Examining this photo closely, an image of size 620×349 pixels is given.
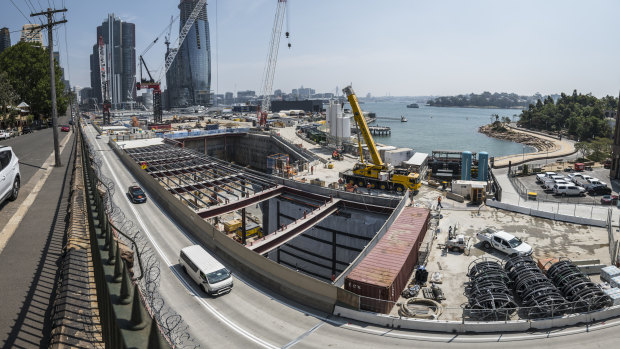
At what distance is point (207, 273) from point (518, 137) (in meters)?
129

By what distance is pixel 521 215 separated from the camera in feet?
99.6

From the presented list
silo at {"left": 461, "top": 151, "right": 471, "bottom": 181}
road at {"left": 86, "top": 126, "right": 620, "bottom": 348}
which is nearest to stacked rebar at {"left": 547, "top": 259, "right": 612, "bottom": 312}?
road at {"left": 86, "top": 126, "right": 620, "bottom": 348}

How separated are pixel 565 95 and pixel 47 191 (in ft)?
565

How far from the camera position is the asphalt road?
23.7ft

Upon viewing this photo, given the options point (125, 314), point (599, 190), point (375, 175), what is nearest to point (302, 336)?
point (125, 314)

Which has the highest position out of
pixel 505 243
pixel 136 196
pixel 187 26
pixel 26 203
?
pixel 187 26

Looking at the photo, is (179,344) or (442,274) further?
(442,274)

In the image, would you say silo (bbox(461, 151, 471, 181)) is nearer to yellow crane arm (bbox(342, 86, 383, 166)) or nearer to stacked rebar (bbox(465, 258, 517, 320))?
yellow crane arm (bbox(342, 86, 383, 166))

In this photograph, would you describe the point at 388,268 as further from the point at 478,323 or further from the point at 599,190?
the point at 599,190

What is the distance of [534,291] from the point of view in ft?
55.0

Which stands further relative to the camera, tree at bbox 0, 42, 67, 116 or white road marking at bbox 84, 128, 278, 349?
tree at bbox 0, 42, 67, 116

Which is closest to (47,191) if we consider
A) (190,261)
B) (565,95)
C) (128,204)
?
(190,261)

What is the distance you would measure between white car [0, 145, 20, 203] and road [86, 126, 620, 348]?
7347 mm

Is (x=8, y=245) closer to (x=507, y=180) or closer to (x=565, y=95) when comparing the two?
(x=507, y=180)
